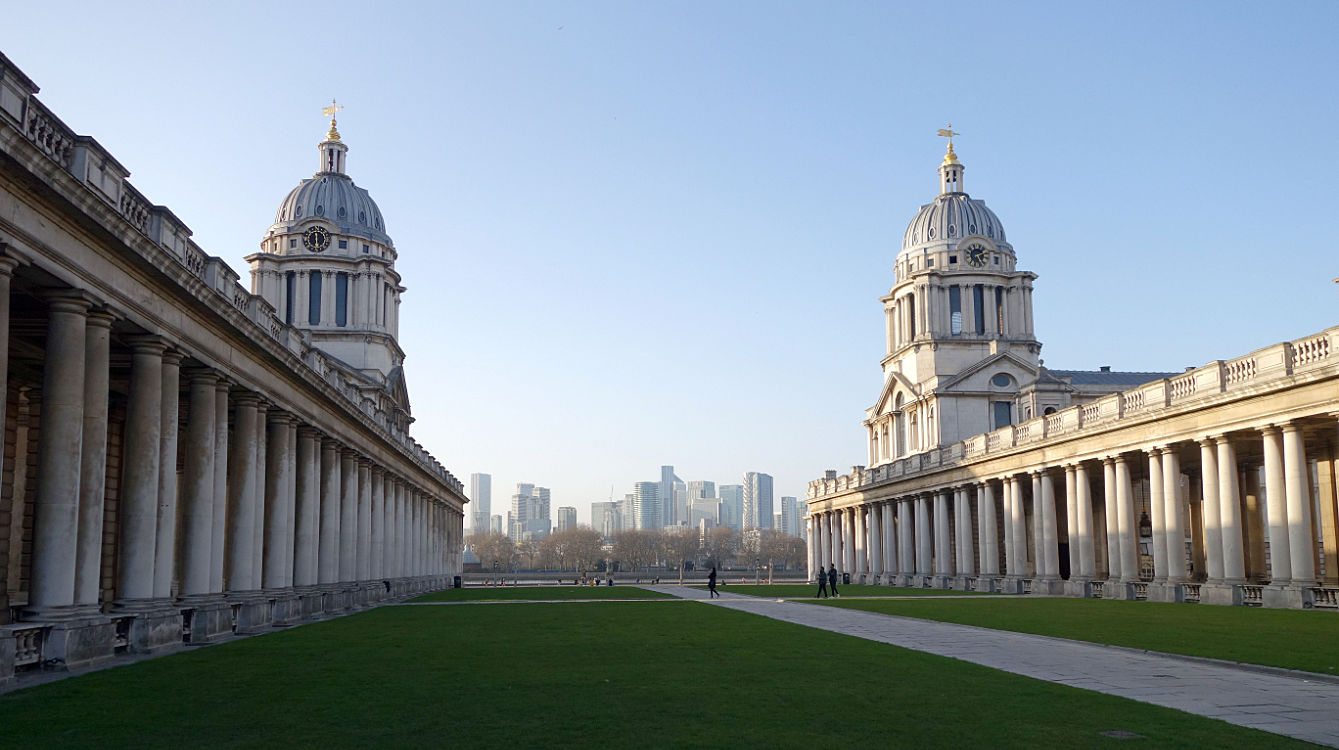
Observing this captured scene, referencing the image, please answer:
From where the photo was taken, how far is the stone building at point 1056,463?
43000 millimetres

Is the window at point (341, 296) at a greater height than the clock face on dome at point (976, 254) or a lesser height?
lesser

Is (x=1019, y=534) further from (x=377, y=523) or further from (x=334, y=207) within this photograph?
(x=334, y=207)

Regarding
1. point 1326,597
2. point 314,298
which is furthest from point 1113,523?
point 314,298

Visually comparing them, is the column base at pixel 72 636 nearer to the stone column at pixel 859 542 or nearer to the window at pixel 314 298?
the stone column at pixel 859 542

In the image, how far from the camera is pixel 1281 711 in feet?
49.3

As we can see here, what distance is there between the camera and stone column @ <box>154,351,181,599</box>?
2905 centimetres

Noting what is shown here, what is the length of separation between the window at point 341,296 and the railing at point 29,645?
9211cm

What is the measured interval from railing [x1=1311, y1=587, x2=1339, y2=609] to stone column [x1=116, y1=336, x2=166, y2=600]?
37685mm

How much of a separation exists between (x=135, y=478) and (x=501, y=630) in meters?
11.1

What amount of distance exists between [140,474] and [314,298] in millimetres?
87062

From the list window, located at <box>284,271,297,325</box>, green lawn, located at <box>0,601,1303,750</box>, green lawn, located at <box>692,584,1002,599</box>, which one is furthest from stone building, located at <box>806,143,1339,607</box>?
window, located at <box>284,271,297,325</box>

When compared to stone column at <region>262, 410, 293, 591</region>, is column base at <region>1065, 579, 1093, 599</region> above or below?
below

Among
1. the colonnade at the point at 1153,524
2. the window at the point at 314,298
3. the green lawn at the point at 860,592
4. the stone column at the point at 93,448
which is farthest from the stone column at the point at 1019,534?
the window at the point at 314,298

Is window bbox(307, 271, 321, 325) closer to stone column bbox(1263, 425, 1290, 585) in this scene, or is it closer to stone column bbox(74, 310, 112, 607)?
stone column bbox(1263, 425, 1290, 585)
